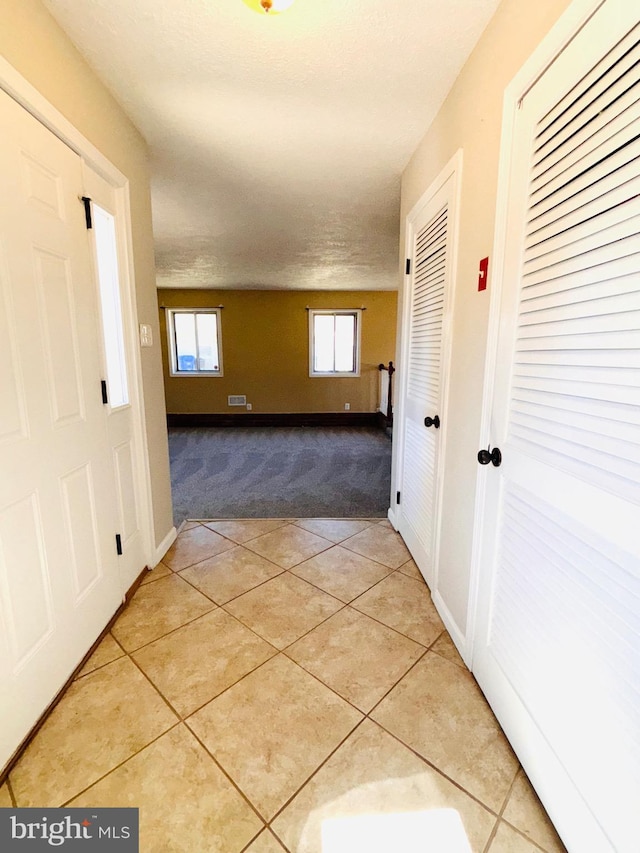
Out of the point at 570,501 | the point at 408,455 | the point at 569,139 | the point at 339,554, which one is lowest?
the point at 339,554

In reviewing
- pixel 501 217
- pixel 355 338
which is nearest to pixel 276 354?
pixel 355 338

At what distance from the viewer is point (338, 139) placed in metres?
2.02

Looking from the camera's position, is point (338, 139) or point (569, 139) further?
point (338, 139)

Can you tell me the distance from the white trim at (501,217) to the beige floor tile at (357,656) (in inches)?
11.8

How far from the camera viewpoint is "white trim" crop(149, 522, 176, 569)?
2188 mm

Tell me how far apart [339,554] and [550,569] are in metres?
1.51

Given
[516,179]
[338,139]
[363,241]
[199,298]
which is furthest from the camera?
[199,298]

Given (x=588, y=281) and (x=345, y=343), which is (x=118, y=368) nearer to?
(x=588, y=281)

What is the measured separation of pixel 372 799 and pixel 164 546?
1.75 m

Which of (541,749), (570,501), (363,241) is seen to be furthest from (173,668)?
(363,241)

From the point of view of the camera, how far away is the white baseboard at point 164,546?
220 cm

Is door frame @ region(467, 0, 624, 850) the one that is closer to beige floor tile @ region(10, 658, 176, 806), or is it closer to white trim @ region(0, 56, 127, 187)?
beige floor tile @ region(10, 658, 176, 806)

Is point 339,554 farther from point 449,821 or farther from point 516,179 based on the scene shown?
point 516,179

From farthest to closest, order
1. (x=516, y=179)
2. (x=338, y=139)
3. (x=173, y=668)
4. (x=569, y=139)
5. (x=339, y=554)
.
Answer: (x=339, y=554) → (x=338, y=139) → (x=173, y=668) → (x=516, y=179) → (x=569, y=139)
